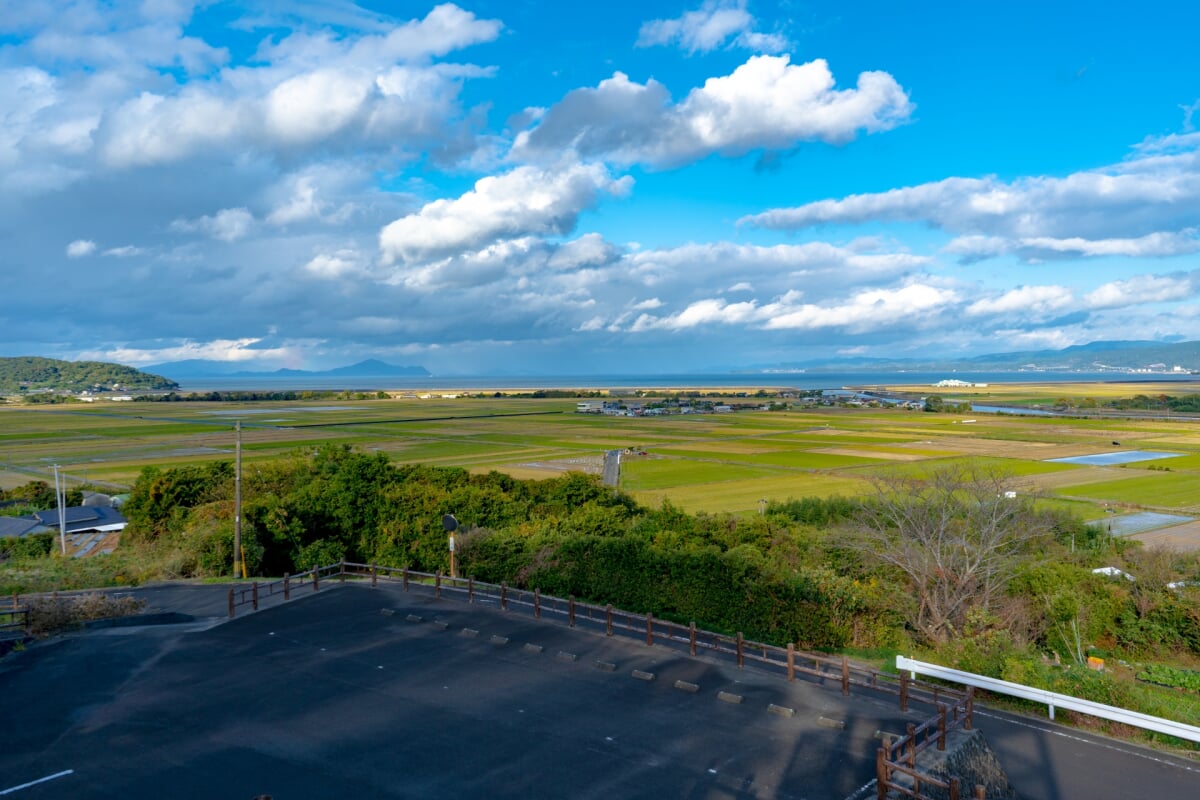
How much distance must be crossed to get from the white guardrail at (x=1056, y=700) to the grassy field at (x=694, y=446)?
31.8 metres

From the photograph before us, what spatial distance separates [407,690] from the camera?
513 inches

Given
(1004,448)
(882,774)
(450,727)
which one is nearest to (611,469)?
(1004,448)

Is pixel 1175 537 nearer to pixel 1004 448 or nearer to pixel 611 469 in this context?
pixel 611 469

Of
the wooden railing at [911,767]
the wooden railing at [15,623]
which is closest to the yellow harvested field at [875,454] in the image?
the wooden railing at [911,767]

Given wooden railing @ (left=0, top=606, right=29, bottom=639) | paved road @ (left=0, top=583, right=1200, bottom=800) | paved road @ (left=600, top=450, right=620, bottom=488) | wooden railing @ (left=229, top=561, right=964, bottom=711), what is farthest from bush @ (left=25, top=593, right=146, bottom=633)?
paved road @ (left=600, top=450, right=620, bottom=488)

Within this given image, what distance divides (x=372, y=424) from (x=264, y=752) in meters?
107

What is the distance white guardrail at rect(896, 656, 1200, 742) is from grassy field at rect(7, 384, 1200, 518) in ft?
104

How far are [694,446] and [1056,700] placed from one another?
70369 mm

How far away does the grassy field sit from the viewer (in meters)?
54.4

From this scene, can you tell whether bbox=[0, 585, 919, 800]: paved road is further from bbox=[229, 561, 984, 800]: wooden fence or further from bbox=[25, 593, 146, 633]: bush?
bbox=[25, 593, 146, 633]: bush

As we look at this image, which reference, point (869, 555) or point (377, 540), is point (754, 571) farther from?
point (377, 540)

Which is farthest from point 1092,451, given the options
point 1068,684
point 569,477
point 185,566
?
point 185,566

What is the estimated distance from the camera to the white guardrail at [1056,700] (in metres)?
10.5

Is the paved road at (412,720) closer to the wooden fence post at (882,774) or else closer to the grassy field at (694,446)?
the wooden fence post at (882,774)
